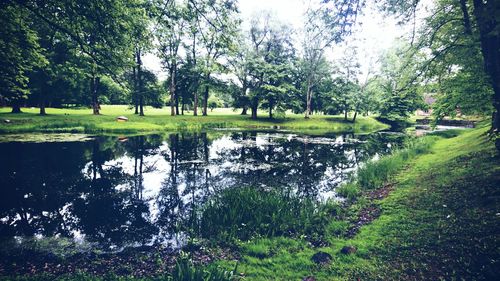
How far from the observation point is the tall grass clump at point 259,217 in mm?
7961

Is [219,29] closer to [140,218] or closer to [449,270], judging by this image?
[140,218]

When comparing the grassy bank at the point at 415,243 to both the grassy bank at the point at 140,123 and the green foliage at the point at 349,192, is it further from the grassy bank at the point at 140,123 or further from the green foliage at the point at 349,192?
the grassy bank at the point at 140,123

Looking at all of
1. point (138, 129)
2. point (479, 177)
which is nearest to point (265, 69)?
point (138, 129)

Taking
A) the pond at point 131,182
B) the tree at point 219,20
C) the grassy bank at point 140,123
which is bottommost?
the pond at point 131,182

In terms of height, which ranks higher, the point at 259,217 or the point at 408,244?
the point at 408,244

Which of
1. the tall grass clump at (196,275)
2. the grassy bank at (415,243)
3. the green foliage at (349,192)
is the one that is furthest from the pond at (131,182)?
the grassy bank at (415,243)

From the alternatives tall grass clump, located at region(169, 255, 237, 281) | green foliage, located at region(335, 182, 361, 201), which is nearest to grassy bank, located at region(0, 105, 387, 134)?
green foliage, located at region(335, 182, 361, 201)

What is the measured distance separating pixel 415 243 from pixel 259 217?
14.2ft

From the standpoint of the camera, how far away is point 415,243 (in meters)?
6.40

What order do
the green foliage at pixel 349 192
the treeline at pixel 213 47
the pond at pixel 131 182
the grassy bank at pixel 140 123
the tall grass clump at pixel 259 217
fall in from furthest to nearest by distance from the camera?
the grassy bank at pixel 140 123 → the green foliage at pixel 349 192 → the treeline at pixel 213 47 → the pond at pixel 131 182 → the tall grass clump at pixel 259 217

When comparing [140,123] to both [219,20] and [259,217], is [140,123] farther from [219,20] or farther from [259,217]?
[259,217]

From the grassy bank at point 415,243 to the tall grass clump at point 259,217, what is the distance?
0.55 metres

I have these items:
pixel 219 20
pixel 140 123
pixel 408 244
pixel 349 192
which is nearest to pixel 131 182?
pixel 219 20

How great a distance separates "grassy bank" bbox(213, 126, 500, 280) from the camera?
17.8 ft
